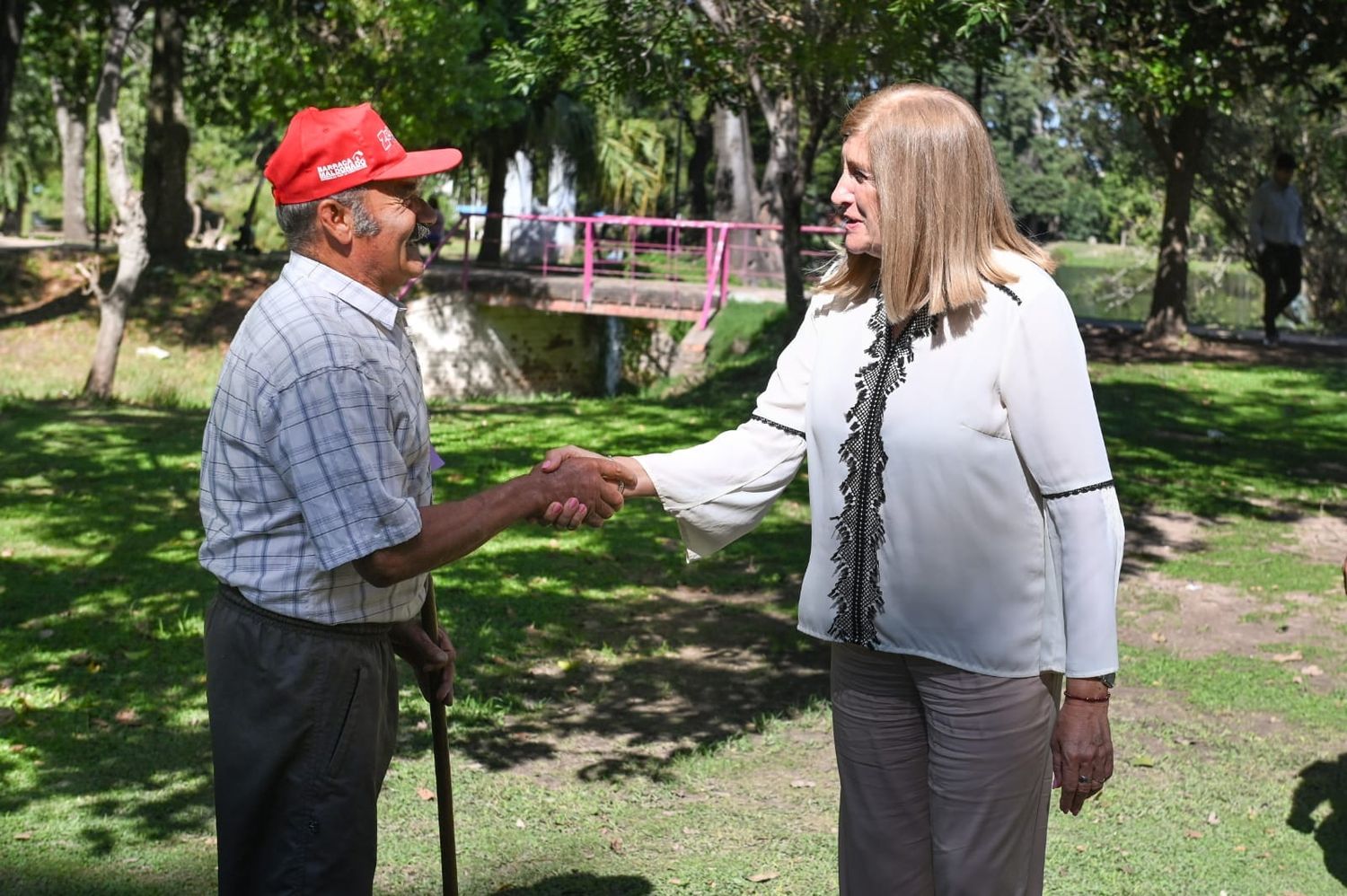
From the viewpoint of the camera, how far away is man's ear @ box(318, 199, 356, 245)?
10.1ft

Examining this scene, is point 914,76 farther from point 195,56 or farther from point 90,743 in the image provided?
point 195,56

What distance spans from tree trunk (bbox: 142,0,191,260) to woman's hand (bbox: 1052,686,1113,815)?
21830 millimetres

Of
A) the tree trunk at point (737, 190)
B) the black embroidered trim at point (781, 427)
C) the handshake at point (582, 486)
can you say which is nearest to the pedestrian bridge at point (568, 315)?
the tree trunk at point (737, 190)

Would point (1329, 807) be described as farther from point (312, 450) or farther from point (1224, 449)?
point (1224, 449)

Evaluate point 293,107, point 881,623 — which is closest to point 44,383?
point 293,107

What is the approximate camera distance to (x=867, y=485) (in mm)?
3102

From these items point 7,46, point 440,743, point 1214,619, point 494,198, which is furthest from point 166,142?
point 440,743

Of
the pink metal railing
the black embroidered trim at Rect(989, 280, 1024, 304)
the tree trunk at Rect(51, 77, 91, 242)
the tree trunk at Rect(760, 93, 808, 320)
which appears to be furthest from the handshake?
the tree trunk at Rect(51, 77, 91, 242)

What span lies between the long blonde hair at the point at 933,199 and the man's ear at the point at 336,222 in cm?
110

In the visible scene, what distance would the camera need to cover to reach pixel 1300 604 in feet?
27.1

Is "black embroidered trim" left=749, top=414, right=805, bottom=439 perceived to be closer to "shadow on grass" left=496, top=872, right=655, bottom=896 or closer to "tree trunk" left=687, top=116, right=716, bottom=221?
"shadow on grass" left=496, top=872, right=655, bottom=896

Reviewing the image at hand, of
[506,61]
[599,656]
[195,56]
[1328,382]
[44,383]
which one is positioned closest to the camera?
[599,656]

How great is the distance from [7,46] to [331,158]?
17612mm

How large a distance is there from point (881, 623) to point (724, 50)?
31.1ft
